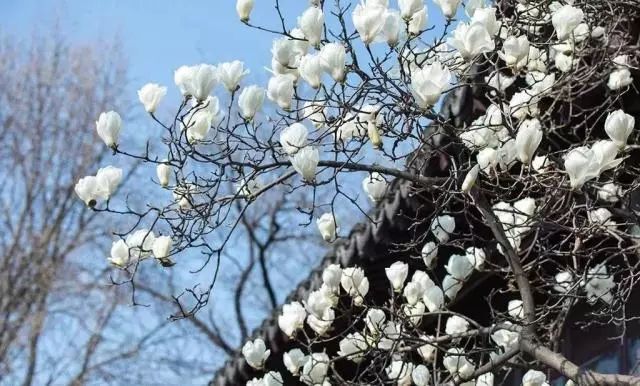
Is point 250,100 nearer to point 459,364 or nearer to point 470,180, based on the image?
point 470,180

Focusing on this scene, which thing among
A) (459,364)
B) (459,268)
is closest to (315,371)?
(459,364)

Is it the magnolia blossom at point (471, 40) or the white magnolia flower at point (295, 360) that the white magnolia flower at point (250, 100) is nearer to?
the magnolia blossom at point (471, 40)

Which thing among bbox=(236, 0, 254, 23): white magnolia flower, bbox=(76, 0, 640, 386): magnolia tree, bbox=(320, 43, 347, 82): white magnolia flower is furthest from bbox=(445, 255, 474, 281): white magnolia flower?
bbox=(236, 0, 254, 23): white magnolia flower

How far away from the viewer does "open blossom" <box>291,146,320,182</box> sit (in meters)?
2.23

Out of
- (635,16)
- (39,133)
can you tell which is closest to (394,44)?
(635,16)

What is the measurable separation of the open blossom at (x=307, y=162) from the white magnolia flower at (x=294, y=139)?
51 mm

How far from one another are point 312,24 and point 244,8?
182mm

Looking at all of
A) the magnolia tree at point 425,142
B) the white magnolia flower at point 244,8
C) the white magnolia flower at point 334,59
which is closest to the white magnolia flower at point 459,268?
the magnolia tree at point 425,142

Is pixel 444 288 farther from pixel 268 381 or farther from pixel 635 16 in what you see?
pixel 635 16

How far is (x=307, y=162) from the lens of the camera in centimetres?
223

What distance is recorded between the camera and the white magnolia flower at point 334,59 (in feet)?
7.47

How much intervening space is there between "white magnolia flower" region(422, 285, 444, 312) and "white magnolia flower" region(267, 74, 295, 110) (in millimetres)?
719

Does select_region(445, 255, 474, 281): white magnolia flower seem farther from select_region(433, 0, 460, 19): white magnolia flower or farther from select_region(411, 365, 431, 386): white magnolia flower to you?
select_region(433, 0, 460, 19): white magnolia flower

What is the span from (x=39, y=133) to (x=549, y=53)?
11.4 metres
